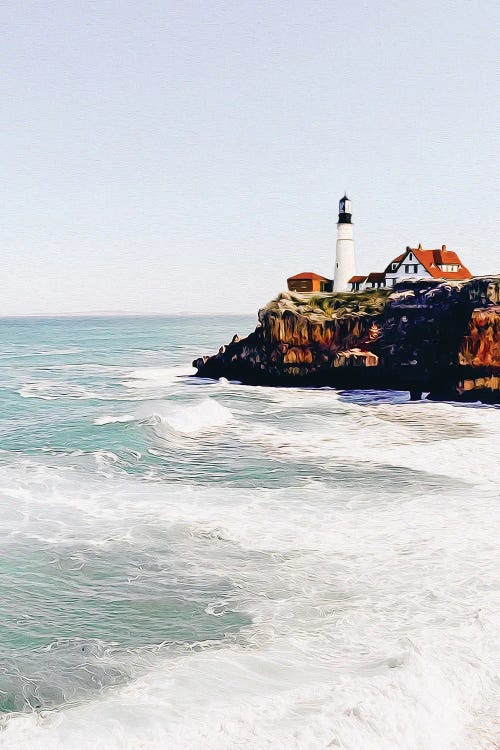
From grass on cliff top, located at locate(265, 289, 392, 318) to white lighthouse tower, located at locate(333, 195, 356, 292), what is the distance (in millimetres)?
17180

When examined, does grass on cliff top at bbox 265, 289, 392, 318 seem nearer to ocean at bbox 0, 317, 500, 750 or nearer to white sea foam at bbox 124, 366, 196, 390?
white sea foam at bbox 124, 366, 196, 390

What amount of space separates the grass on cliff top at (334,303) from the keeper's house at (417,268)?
16.0 metres

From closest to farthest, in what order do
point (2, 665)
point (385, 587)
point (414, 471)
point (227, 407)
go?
point (2, 665) → point (385, 587) → point (414, 471) → point (227, 407)

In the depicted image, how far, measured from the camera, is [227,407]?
40.2 meters

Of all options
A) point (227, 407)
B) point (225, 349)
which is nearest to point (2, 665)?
point (227, 407)

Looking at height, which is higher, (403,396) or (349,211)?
(349,211)

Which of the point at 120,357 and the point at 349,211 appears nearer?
the point at 349,211

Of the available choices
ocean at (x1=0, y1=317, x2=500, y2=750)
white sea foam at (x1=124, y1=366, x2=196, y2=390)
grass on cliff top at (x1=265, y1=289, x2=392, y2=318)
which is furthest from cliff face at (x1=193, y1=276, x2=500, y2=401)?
ocean at (x1=0, y1=317, x2=500, y2=750)

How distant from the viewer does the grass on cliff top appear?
170 ft

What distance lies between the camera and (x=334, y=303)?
54.8 meters

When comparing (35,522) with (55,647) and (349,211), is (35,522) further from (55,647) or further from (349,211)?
(349,211)

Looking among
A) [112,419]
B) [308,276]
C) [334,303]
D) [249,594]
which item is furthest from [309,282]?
[249,594]

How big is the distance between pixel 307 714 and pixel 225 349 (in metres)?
48.2

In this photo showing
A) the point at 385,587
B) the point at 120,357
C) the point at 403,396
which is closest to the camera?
the point at 385,587
